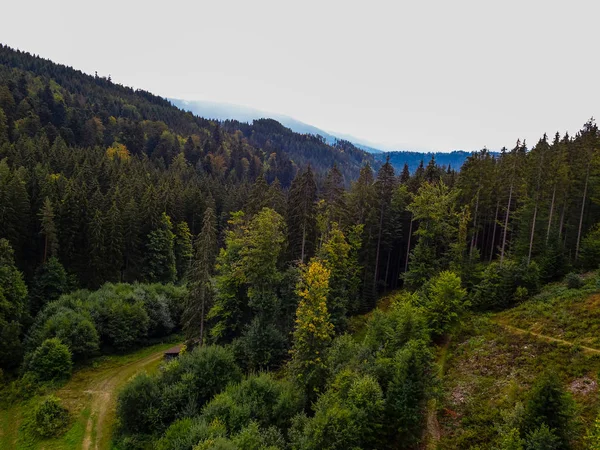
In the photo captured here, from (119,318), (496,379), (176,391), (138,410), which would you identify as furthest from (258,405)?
(119,318)

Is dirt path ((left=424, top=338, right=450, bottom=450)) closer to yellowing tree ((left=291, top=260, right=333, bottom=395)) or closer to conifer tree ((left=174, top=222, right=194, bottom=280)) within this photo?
yellowing tree ((left=291, top=260, right=333, bottom=395))

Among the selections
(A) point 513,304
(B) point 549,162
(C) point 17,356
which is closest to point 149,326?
(C) point 17,356

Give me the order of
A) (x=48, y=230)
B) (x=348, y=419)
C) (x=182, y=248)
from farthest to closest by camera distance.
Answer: (x=182, y=248) → (x=48, y=230) → (x=348, y=419)

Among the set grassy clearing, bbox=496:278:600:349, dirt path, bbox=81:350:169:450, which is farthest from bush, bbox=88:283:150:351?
grassy clearing, bbox=496:278:600:349

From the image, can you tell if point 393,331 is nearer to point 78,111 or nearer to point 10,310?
point 10,310

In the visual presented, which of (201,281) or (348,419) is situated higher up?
(201,281)

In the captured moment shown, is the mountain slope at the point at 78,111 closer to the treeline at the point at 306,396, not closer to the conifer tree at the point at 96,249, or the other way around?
the conifer tree at the point at 96,249
